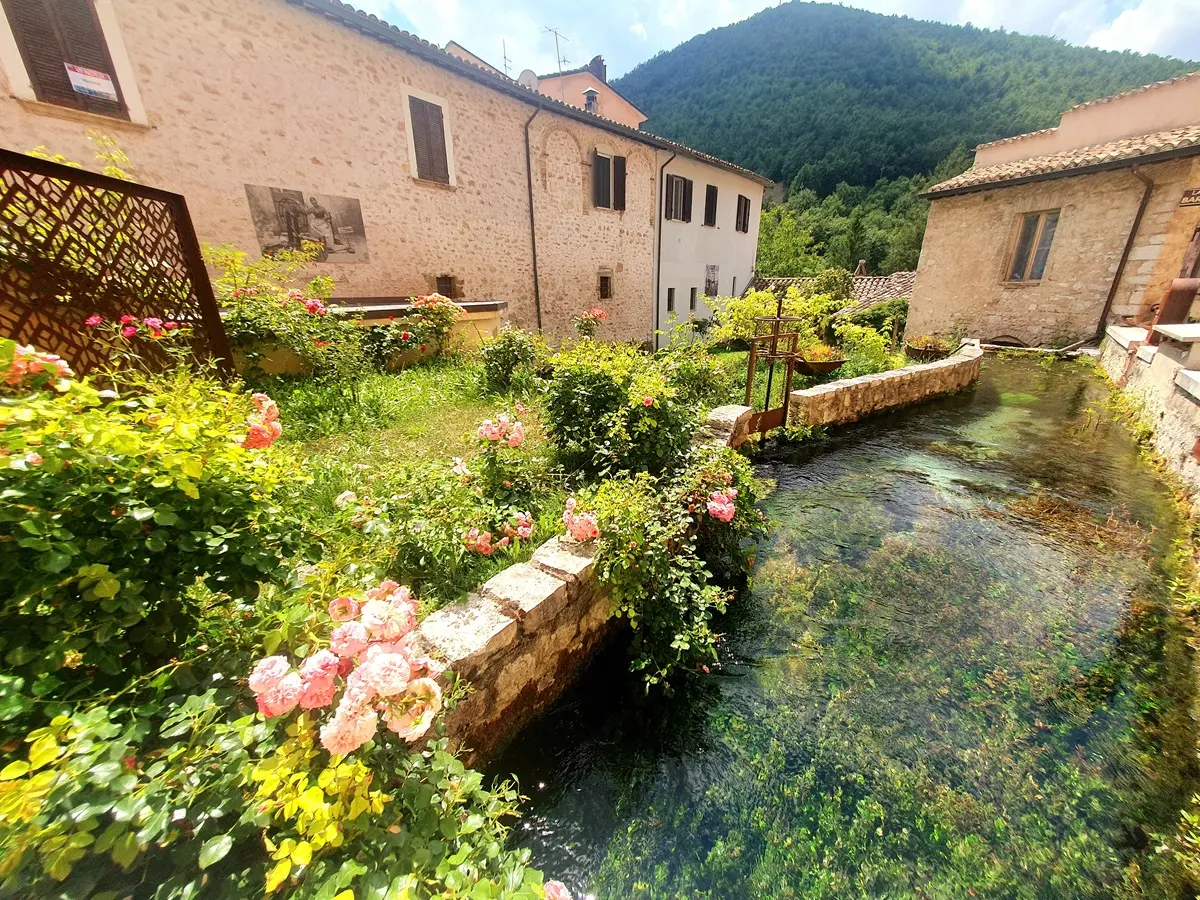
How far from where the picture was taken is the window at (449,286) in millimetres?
10966

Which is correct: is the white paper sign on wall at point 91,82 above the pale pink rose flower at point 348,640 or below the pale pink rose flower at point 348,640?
above

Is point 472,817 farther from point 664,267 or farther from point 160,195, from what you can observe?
point 664,267

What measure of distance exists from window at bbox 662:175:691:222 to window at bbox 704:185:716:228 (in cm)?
129

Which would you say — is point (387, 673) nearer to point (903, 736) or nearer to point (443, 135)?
point (903, 736)

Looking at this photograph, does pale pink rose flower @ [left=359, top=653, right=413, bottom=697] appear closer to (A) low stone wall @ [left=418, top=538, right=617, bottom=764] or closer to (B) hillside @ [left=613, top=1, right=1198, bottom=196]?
(A) low stone wall @ [left=418, top=538, right=617, bottom=764]

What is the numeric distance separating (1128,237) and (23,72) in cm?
2039

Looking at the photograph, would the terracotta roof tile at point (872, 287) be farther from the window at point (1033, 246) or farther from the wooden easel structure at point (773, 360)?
the wooden easel structure at point (773, 360)

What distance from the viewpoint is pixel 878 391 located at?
26.1 feet

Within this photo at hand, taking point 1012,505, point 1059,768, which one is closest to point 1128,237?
point 1012,505

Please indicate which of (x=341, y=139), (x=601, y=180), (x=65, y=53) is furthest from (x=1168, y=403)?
(x=65, y=53)

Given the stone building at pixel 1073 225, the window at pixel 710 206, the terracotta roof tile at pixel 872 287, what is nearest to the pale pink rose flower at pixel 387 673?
the stone building at pixel 1073 225

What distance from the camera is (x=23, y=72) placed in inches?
235

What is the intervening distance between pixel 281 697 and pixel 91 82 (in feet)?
32.7

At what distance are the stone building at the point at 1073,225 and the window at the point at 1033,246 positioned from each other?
0.09 feet
